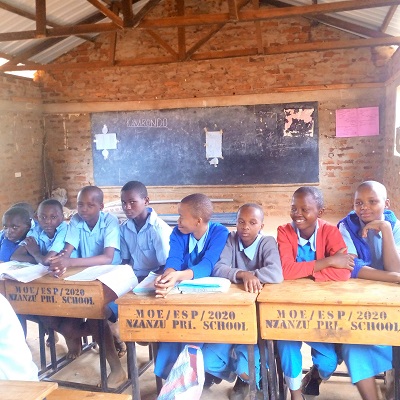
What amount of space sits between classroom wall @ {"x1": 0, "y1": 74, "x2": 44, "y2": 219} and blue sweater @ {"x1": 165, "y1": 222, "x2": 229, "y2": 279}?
5844 mm

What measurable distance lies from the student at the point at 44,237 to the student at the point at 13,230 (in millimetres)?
49

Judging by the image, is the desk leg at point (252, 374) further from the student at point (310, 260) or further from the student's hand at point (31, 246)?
the student's hand at point (31, 246)

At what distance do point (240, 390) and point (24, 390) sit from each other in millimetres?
1449

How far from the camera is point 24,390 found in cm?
125

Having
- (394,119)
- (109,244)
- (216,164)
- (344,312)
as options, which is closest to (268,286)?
(344,312)

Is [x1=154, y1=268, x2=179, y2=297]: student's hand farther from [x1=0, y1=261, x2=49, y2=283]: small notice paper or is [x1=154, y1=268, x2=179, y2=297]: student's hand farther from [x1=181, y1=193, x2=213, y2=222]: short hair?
[x1=0, y1=261, x2=49, y2=283]: small notice paper

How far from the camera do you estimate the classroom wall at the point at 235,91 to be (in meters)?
7.41

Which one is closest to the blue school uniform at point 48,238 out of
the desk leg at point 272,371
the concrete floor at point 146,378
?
the concrete floor at point 146,378

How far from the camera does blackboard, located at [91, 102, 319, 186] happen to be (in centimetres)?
764

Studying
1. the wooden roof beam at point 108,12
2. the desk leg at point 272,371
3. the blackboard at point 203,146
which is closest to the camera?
the desk leg at point 272,371

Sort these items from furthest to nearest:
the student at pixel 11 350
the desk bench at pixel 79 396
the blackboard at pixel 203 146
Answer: the blackboard at pixel 203 146, the desk bench at pixel 79 396, the student at pixel 11 350

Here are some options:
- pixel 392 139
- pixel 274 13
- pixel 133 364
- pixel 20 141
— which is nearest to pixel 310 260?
pixel 133 364

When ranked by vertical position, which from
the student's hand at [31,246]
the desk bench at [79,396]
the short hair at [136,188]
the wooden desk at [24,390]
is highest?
the short hair at [136,188]

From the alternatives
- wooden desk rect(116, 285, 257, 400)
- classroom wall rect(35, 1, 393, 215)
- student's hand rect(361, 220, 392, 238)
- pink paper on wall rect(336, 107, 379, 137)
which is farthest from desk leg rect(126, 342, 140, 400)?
pink paper on wall rect(336, 107, 379, 137)
